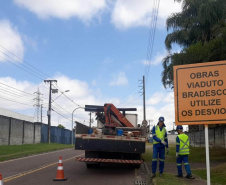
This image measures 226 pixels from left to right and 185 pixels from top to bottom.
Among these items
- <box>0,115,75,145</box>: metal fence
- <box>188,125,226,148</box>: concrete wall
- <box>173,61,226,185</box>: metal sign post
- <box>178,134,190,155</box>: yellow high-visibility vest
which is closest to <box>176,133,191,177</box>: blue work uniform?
<box>178,134,190,155</box>: yellow high-visibility vest

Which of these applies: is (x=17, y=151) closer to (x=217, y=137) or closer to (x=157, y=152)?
(x=217, y=137)

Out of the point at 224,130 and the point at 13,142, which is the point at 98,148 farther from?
the point at 13,142

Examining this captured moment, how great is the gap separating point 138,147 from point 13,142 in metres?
32.2

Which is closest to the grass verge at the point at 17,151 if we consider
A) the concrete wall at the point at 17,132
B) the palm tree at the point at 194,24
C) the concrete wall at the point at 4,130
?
the concrete wall at the point at 4,130

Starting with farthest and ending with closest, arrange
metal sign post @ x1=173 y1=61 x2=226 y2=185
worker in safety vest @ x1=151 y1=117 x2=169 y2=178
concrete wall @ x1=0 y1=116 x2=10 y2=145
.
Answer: concrete wall @ x1=0 y1=116 x2=10 y2=145 < worker in safety vest @ x1=151 y1=117 x2=169 y2=178 < metal sign post @ x1=173 y1=61 x2=226 y2=185

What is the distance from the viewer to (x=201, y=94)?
5.89m

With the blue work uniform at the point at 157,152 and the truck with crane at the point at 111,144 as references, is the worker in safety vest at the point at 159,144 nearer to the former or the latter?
the blue work uniform at the point at 157,152

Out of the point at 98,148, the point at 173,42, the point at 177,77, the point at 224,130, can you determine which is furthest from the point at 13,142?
the point at 177,77

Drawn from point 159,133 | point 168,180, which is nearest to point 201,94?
point 168,180

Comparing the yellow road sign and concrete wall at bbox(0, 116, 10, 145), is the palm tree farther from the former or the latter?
concrete wall at bbox(0, 116, 10, 145)

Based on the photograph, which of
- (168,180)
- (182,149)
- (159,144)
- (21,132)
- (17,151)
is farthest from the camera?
(21,132)

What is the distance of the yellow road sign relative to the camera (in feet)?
18.9

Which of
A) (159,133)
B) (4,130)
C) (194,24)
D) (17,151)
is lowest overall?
(17,151)

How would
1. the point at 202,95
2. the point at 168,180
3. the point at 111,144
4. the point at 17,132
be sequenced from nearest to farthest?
the point at 202,95, the point at 168,180, the point at 111,144, the point at 17,132
